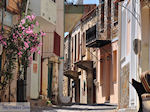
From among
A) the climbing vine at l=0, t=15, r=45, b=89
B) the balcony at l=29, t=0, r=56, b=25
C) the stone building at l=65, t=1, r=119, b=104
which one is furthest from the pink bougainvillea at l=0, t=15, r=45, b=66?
the stone building at l=65, t=1, r=119, b=104

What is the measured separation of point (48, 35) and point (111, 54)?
637 cm

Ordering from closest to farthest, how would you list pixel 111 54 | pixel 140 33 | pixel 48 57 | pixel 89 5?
pixel 140 33 → pixel 48 57 → pixel 111 54 → pixel 89 5

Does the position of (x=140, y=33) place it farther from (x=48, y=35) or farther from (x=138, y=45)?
(x=48, y=35)

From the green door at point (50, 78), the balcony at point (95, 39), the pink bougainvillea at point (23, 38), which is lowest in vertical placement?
the green door at point (50, 78)

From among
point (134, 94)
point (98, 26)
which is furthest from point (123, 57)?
point (98, 26)

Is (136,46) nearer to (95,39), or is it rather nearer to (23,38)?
(23,38)

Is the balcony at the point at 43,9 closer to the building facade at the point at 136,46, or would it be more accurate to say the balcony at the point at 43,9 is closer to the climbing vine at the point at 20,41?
the climbing vine at the point at 20,41

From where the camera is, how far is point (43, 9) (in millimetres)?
21906

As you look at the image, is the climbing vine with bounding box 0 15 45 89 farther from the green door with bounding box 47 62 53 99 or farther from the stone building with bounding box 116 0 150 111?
the green door with bounding box 47 62 53 99

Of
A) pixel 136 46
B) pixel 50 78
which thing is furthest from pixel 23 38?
pixel 50 78

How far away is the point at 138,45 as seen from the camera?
1240 cm

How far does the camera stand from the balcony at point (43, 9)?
2139cm

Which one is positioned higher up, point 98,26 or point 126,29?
point 98,26

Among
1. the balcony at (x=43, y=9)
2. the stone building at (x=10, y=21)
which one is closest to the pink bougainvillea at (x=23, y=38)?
the stone building at (x=10, y=21)
